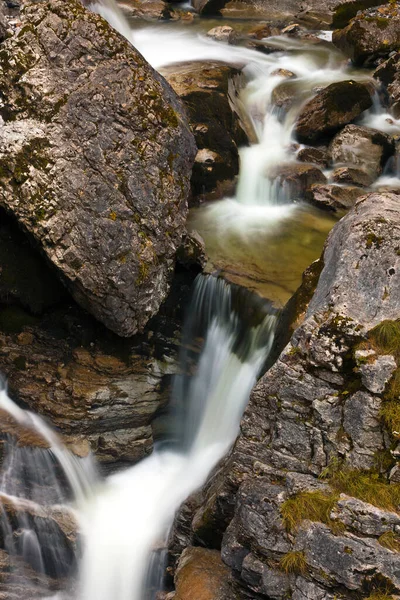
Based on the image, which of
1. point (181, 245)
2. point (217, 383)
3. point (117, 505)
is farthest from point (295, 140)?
point (117, 505)

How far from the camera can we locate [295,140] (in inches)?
553

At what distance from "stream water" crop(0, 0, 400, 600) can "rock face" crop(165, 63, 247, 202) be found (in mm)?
648

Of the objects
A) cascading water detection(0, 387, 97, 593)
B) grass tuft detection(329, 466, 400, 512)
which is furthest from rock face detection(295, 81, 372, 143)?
grass tuft detection(329, 466, 400, 512)

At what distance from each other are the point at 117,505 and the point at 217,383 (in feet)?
7.68

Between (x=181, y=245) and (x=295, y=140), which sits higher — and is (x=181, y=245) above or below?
below

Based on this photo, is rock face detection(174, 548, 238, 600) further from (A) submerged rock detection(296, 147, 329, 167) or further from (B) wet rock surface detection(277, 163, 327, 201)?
(A) submerged rock detection(296, 147, 329, 167)

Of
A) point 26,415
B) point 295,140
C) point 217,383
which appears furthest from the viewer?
point 295,140

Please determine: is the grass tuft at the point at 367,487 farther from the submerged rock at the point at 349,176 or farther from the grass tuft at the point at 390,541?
the submerged rock at the point at 349,176

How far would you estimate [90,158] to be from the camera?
7.71 meters

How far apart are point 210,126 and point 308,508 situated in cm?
882

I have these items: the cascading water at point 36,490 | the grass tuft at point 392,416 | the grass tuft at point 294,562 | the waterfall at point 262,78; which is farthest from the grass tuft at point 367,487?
the waterfall at point 262,78

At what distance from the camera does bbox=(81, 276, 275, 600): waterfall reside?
7.97 meters

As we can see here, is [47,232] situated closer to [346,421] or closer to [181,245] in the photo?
[181,245]

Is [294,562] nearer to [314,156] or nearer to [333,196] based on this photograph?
[333,196]
